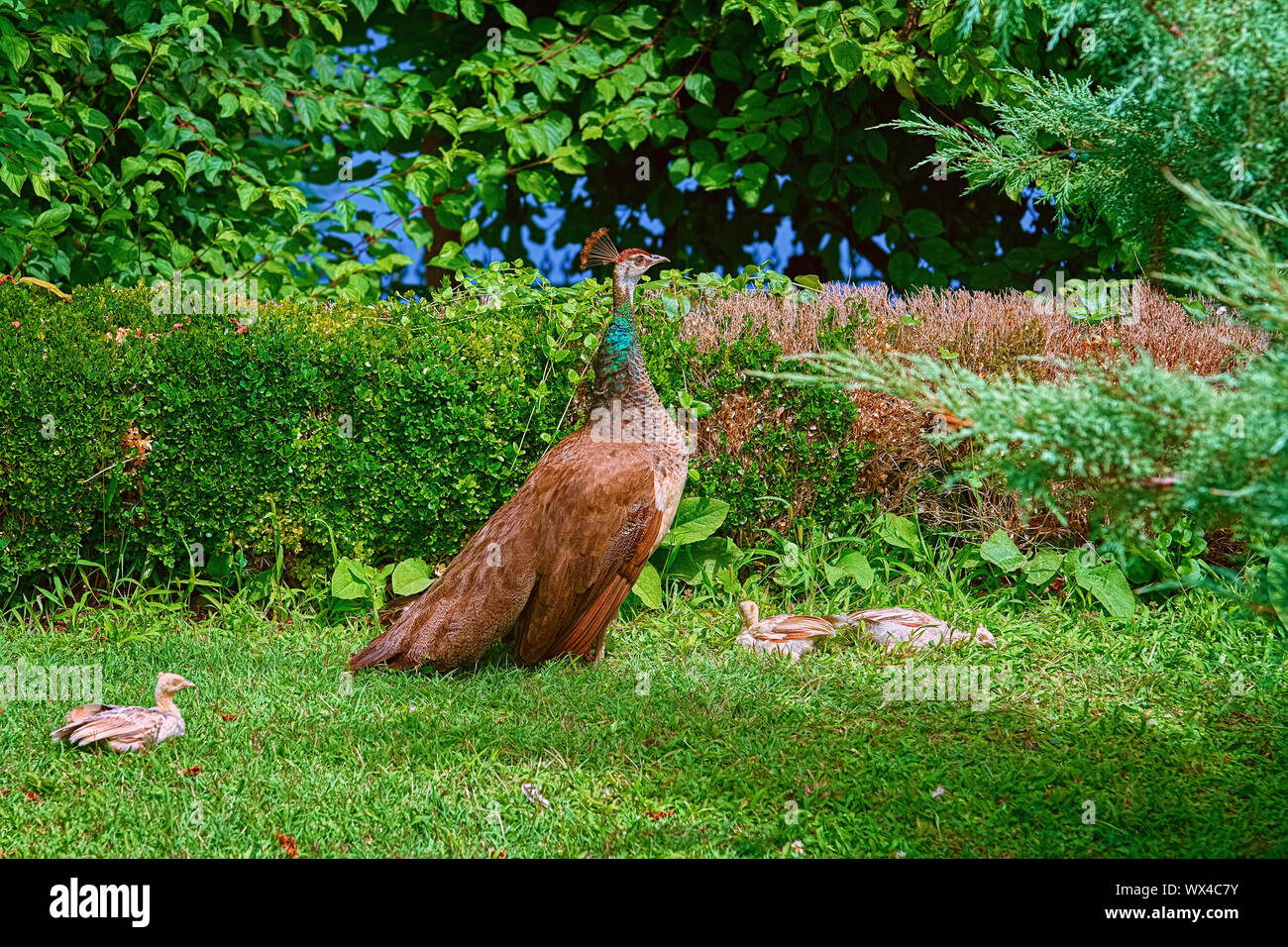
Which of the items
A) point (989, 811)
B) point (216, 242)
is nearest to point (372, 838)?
point (989, 811)

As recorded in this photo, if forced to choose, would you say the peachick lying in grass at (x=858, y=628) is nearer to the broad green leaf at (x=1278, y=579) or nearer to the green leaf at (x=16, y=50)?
the broad green leaf at (x=1278, y=579)

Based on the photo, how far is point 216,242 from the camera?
6.87m

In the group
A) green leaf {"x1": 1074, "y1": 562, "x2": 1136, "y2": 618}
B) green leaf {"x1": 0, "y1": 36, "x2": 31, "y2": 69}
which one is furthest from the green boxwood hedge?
green leaf {"x1": 0, "y1": 36, "x2": 31, "y2": 69}

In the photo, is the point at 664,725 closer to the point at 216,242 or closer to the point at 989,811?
the point at 989,811

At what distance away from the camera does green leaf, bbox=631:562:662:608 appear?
5027 mm

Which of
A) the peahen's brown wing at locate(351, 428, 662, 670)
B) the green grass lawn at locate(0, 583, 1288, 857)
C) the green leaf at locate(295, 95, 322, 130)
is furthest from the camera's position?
the green leaf at locate(295, 95, 322, 130)

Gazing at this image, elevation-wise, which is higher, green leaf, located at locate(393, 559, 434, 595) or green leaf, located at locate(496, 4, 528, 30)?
green leaf, located at locate(496, 4, 528, 30)

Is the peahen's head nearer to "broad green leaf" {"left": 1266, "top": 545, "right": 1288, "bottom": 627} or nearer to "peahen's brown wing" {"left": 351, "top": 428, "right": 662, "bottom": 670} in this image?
"peahen's brown wing" {"left": 351, "top": 428, "right": 662, "bottom": 670}

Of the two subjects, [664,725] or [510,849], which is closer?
[510,849]

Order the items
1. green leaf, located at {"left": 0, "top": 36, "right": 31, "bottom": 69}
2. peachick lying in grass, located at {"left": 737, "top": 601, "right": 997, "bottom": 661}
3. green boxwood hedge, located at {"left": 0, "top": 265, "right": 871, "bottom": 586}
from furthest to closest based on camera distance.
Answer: green leaf, located at {"left": 0, "top": 36, "right": 31, "bottom": 69} → green boxwood hedge, located at {"left": 0, "top": 265, "right": 871, "bottom": 586} → peachick lying in grass, located at {"left": 737, "top": 601, "right": 997, "bottom": 661}

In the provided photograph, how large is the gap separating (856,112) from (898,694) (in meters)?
5.20

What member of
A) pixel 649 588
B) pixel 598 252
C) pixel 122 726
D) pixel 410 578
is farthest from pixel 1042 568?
pixel 122 726

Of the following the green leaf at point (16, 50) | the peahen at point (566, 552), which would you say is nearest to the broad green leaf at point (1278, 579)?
the peahen at point (566, 552)

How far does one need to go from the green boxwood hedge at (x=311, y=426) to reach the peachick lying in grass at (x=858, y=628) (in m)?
0.79
